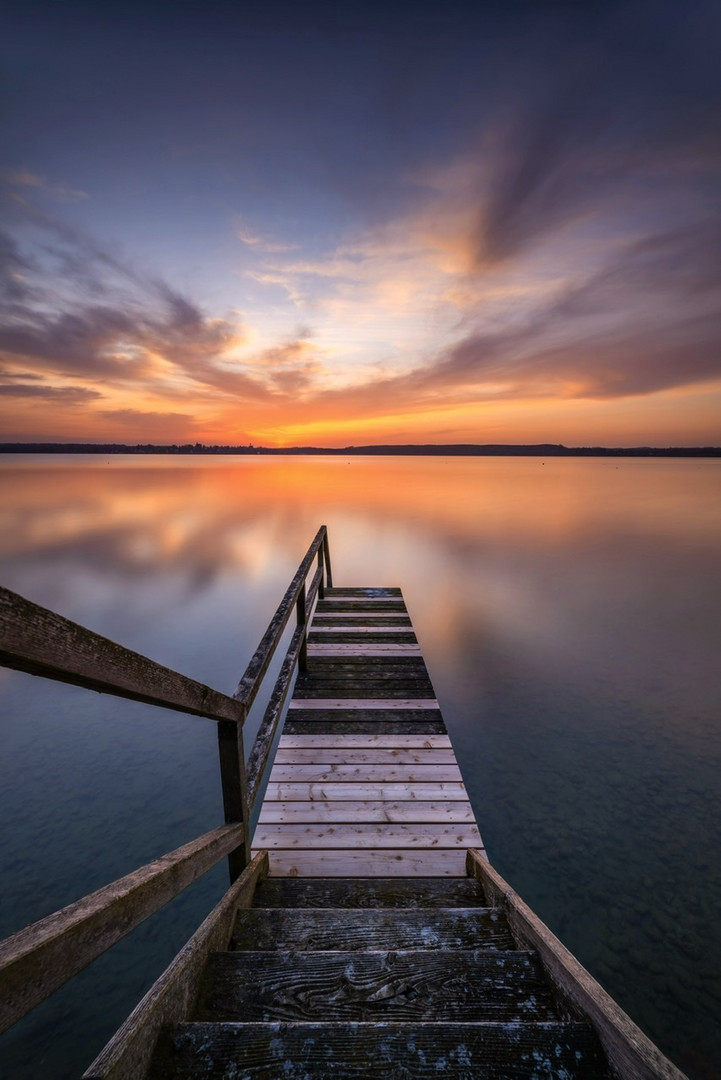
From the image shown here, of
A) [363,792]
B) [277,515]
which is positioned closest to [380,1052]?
[363,792]

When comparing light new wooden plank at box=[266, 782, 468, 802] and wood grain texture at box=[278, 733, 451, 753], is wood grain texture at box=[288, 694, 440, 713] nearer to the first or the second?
wood grain texture at box=[278, 733, 451, 753]

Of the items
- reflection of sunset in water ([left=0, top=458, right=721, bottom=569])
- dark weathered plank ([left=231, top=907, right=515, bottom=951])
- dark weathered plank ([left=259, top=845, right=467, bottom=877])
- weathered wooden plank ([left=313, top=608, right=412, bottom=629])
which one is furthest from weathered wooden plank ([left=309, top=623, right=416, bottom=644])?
reflection of sunset in water ([left=0, top=458, right=721, bottom=569])

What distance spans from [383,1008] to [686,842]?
4101 millimetres

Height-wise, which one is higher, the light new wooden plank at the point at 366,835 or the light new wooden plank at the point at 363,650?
the light new wooden plank at the point at 363,650

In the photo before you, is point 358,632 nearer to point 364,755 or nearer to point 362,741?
point 362,741

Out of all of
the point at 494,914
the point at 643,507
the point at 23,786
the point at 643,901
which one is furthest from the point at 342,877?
the point at 643,507

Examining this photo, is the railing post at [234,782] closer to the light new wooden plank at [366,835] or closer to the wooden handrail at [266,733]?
the wooden handrail at [266,733]

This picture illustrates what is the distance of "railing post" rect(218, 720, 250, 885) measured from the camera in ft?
7.01

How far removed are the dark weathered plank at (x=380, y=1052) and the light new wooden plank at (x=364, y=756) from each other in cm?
262

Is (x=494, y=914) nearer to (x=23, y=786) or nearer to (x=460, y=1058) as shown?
(x=460, y=1058)

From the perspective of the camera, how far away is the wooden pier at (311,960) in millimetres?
1039

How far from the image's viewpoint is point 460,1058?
1.25m

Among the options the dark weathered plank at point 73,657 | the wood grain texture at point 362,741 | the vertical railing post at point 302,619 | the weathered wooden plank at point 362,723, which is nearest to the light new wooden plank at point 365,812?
the wood grain texture at point 362,741

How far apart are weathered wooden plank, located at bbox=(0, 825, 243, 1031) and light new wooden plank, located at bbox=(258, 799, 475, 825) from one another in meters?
1.98
